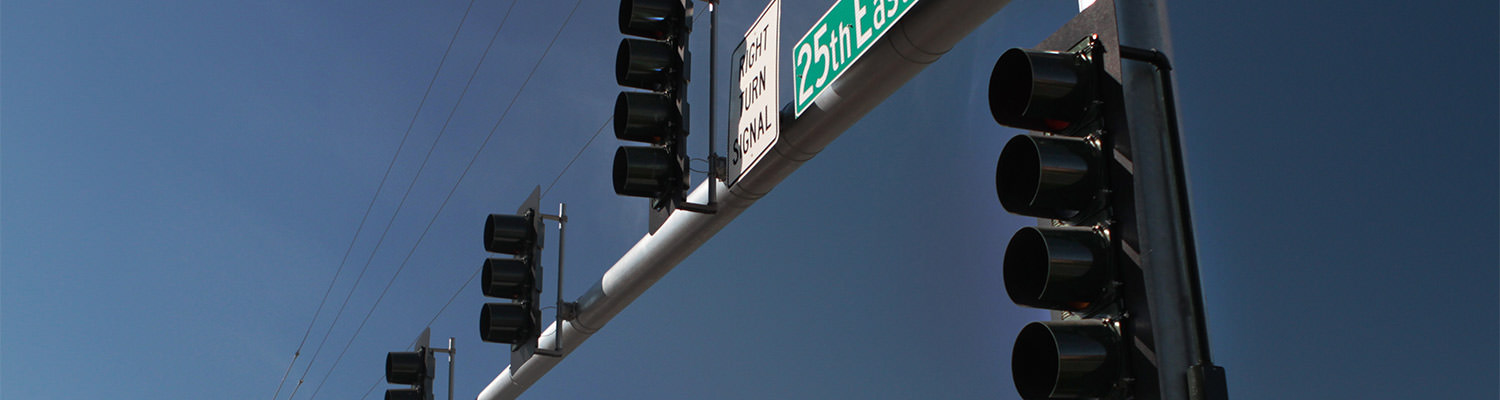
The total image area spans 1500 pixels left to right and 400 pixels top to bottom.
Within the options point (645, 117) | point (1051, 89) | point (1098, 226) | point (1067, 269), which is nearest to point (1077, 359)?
point (1067, 269)

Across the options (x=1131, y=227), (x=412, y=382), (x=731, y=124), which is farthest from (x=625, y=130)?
(x=412, y=382)

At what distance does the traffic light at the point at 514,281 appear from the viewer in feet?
32.2

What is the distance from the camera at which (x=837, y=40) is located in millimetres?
5965

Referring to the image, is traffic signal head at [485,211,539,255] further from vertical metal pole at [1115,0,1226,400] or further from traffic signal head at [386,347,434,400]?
vertical metal pole at [1115,0,1226,400]

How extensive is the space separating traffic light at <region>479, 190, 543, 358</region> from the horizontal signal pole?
492mm

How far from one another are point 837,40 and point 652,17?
1892 mm

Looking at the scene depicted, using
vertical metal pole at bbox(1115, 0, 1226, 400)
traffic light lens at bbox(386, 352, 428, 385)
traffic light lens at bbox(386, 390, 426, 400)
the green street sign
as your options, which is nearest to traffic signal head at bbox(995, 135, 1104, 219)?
vertical metal pole at bbox(1115, 0, 1226, 400)

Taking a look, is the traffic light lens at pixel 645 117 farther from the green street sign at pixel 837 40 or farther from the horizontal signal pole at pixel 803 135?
the green street sign at pixel 837 40

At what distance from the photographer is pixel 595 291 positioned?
8.63 meters

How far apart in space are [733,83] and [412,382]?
8.28 metres

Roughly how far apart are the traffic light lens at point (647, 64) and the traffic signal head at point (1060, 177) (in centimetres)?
424

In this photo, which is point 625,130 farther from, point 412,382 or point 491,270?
point 412,382

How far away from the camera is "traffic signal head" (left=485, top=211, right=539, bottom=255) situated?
10008 mm

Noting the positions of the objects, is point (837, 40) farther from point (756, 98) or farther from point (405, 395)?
point (405, 395)
